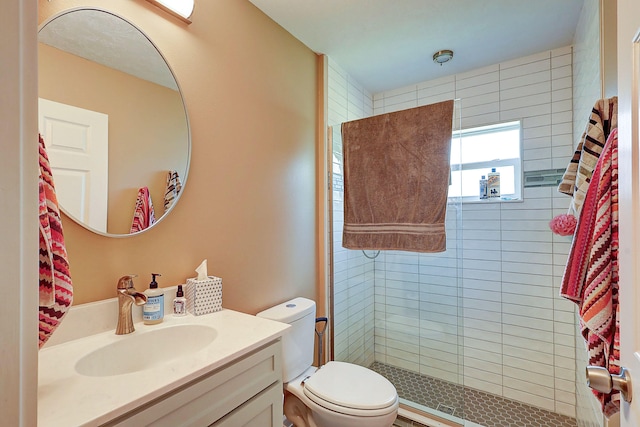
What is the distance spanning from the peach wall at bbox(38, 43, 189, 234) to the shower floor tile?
198cm

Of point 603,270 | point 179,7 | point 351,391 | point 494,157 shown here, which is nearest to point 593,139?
point 603,270

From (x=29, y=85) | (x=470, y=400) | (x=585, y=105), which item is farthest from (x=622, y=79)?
(x=470, y=400)

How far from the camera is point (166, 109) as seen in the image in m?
1.25

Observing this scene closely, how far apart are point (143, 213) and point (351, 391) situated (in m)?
1.25

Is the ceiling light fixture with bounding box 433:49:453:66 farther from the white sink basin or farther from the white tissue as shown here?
the white sink basin

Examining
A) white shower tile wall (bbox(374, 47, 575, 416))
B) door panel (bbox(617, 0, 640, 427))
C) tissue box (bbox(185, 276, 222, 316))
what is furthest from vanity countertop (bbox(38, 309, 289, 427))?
white shower tile wall (bbox(374, 47, 575, 416))

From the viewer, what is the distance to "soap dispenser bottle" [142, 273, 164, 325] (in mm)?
1115

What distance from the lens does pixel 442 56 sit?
2.12 m

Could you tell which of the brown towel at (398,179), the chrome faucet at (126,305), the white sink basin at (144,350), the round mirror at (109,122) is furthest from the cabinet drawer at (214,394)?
the brown towel at (398,179)

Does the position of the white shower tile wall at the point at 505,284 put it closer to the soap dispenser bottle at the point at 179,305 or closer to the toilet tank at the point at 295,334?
the toilet tank at the point at 295,334

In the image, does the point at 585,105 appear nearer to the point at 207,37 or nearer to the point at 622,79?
the point at 622,79

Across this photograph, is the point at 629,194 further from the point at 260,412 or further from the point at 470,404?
the point at 470,404

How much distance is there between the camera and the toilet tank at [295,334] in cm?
157

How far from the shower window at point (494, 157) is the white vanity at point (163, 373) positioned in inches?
77.9
